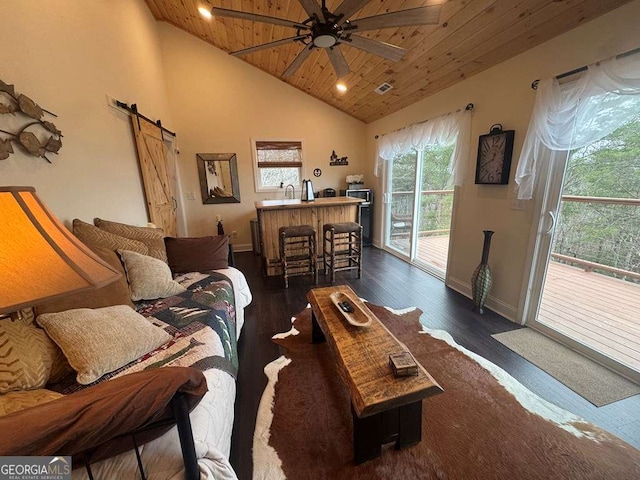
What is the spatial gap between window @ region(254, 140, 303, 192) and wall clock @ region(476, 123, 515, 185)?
11.1 feet

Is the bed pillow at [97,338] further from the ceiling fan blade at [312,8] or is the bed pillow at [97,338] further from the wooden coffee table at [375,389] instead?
the ceiling fan blade at [312,8]

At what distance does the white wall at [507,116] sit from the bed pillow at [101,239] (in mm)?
3333

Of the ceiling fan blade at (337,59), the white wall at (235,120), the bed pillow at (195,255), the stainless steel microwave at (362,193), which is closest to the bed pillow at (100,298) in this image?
the bed pillow at (195,255)

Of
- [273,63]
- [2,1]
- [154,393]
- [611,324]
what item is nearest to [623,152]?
[611,324]

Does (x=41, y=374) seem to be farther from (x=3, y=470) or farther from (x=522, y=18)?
(x=522, y=18)

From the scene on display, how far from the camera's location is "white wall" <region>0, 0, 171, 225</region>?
150cm

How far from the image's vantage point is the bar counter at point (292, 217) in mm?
3635

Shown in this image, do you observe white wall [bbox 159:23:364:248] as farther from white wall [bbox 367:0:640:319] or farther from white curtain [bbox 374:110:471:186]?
white wall [bbox 367:0:640:319]

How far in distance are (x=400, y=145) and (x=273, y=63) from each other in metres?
2.53

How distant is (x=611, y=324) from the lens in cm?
212

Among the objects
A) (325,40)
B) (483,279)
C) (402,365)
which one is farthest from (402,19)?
(483,279)

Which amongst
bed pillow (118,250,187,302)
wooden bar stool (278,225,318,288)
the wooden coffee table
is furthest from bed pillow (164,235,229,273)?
the wooden coffee table

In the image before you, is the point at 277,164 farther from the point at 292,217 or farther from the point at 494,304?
→ the point at 494,304

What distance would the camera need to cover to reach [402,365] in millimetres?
1189
